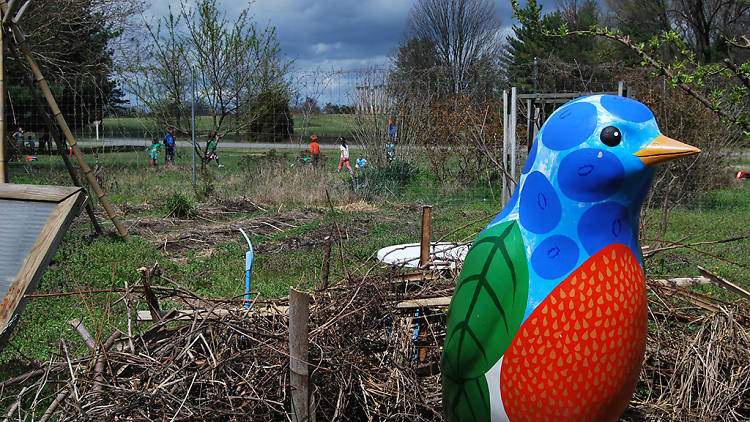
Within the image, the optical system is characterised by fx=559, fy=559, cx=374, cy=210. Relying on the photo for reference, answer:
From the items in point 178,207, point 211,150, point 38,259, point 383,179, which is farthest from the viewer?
point 211,150

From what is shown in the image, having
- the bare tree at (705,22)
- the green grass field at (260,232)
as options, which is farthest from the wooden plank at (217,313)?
the bare tree at (705,22)

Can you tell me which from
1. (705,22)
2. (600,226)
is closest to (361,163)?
(600,226)

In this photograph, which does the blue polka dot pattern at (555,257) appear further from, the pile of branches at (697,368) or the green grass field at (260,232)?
the green grass field at (260,232)

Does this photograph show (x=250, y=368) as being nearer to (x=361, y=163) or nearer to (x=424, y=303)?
(x=424, y=303)

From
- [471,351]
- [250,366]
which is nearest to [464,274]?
[471,351]

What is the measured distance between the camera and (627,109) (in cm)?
178

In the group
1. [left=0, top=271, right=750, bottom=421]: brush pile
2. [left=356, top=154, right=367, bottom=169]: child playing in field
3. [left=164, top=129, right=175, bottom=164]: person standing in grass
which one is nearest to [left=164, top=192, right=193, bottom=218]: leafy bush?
[left=356, top=154, right=367, bottom=169]: child playing in field

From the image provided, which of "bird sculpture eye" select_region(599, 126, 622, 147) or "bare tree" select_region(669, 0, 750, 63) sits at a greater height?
"bare tree" select_region(669, 0, 750, 63)

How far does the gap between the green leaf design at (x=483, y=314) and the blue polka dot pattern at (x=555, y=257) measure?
0.05 meters

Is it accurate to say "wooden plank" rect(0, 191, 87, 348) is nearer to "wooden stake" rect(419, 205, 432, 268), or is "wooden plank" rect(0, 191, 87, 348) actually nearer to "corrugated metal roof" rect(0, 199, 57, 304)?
"corrugated metal roof" rect(0, 199, 57, 304)

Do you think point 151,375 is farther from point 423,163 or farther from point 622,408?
point 423,163

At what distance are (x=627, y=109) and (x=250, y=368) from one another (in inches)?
74.2

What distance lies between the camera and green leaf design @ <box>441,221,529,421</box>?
A: 70.2 inches

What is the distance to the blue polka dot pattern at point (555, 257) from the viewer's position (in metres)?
1.73
